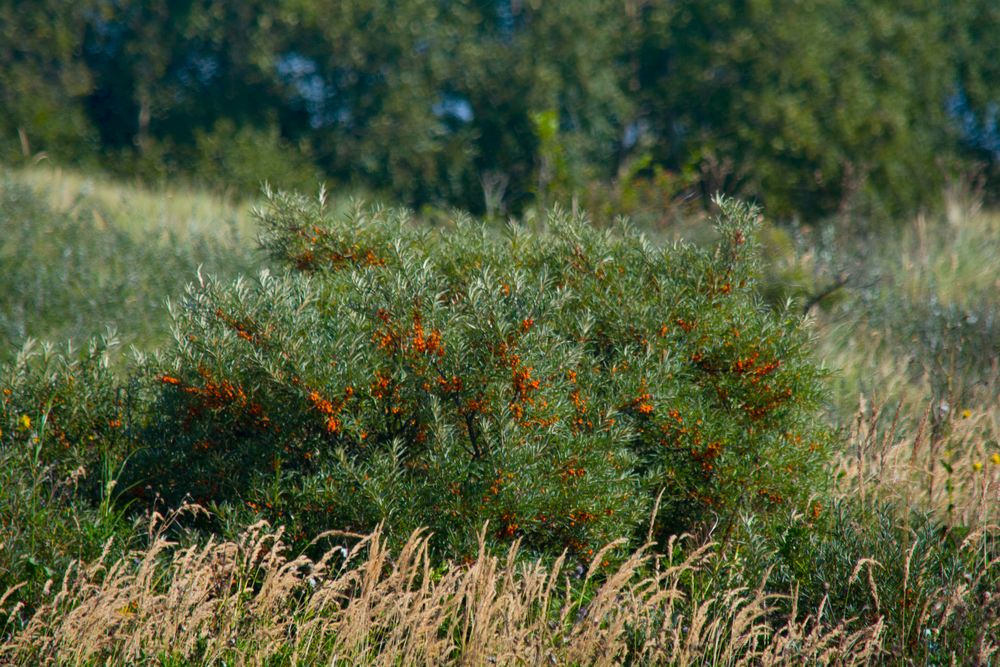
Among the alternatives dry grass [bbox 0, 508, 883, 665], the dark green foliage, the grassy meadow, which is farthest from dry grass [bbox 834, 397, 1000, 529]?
dry grass [bbox 0, 508, 883, 665]

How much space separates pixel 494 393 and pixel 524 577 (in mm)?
798

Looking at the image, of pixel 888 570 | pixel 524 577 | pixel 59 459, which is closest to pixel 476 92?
pixel 59 459

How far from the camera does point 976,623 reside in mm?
3553

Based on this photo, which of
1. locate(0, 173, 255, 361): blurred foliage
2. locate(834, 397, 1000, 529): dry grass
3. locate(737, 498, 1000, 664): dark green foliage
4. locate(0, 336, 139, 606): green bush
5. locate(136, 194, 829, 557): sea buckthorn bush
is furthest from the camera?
locate(0, 173, 255, 361): blurred foliage

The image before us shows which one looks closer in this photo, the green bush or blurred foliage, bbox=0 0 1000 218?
the green bush

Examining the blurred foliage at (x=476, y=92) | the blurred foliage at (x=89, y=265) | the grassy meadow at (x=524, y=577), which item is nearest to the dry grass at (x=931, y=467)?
the grassy meadow at (x=524, y=577)

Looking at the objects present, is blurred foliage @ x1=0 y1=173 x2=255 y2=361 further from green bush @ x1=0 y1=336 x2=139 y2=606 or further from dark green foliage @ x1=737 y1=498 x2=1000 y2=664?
dark green foliage @ x1=737 y1=498 x2=1000 y2=664

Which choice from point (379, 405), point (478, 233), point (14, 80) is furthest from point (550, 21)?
point (379, 405)

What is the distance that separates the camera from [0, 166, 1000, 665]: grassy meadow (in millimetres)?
3262

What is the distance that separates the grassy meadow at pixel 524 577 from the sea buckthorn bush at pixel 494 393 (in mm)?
185

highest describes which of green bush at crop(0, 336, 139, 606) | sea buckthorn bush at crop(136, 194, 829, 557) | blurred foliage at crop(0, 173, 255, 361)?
sea buckthorn bush at crop(136, 194, 829, 557)

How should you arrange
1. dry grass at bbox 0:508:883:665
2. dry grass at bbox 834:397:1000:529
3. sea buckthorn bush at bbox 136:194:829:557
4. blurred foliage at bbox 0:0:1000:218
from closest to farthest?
1. dry grass at bbox 0:508:883:665
2. sea buckthorn bush at bbox 136:194:829:557
3. dry grass at bbox 834:397:1000:529
4. blurred foliage at bbox 0:0:1000:218

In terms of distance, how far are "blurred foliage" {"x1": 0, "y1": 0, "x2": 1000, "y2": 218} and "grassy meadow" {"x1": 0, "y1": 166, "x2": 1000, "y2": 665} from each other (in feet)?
39.0

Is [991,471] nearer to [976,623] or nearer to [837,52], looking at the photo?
[976,623]
